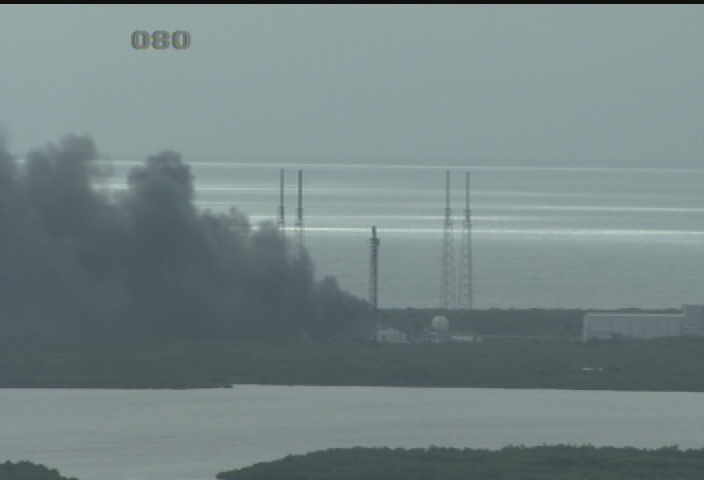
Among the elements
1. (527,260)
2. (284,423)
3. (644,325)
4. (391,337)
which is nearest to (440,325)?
(391,337)

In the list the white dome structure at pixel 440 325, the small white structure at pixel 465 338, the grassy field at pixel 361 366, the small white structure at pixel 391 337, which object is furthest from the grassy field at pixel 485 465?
the white dome structure at pixel 440 325

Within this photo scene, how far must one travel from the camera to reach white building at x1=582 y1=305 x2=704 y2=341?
61.1 m

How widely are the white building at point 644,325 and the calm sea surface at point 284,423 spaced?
38.6 feet

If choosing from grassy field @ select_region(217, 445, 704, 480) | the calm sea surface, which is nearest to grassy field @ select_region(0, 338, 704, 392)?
the calm sea surface

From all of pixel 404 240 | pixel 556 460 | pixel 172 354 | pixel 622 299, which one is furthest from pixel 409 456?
pixel 404 240

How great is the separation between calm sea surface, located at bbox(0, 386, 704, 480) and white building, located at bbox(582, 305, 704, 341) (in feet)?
38.6

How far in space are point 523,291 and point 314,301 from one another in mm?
42592

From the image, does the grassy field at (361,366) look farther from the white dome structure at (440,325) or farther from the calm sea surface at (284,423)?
the white dome structure at (440,325)

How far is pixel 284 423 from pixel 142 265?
73.2 ft

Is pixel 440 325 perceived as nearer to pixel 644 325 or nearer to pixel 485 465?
pixel 644 325

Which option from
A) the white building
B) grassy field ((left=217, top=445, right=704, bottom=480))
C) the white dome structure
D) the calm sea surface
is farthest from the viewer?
the white dome structure

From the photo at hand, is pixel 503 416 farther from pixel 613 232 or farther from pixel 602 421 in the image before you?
pixel 613 232

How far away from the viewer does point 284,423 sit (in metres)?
41.4

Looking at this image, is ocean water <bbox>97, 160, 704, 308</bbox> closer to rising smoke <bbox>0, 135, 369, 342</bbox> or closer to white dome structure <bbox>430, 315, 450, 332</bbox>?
rising smoke <bbox>0, 135, 369, 342</bbox>
